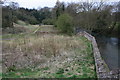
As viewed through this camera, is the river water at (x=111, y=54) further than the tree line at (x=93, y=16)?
No

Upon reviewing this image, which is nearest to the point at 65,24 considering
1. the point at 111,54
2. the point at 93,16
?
the point at 93,16

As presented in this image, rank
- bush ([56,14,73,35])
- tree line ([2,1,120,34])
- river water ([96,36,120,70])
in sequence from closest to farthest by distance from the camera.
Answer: river water ([96,36,120,70])
bush ([56,14,73,35])
tree line ([2,1,120,34])

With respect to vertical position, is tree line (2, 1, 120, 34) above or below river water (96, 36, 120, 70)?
above

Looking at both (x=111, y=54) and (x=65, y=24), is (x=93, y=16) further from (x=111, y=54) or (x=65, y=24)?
(x=111, y=54)

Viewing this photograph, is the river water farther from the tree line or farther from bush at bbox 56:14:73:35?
the tree line

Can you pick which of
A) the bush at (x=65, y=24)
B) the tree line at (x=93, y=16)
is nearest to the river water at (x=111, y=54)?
the bush at (x=65, y=24)

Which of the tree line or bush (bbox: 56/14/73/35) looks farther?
the tree line

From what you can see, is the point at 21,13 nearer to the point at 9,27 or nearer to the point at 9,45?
the point at 9,27

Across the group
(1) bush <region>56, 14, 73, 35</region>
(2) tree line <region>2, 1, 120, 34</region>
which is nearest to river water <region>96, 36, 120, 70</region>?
(1) bush <region>56, 14, 73, 35</region>

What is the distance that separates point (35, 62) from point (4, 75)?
259 centimetres

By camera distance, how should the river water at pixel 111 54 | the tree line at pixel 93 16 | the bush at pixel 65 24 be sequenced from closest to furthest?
the river water at pixel 111 54 < the bush at pixel 65 24 < the tree line at pixel 93 16

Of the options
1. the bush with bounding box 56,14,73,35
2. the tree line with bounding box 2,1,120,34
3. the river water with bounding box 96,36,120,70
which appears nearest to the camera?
the river water with bounding box 96,36,120,70

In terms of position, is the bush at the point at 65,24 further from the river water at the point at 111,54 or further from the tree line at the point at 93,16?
the river water at the point at 111,54

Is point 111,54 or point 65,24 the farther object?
point 65,24
